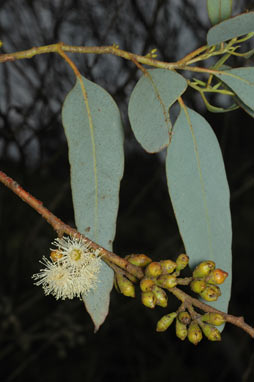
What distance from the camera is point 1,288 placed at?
216 cm

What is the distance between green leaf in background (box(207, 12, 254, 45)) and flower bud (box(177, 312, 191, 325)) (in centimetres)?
34

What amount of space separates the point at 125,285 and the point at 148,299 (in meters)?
0.05

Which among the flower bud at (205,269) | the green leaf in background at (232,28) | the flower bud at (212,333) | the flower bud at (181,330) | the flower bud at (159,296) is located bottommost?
the flower bud at (212,333)

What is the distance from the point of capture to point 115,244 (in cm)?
298

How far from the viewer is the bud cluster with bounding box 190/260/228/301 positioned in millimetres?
577

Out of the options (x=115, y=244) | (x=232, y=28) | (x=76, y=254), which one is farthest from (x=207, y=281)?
(x=115, y=244)

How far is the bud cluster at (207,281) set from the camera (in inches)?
22.7

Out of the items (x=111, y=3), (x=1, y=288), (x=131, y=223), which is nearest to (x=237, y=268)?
(x=131, y=223)

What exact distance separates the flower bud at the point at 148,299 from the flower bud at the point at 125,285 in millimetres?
31

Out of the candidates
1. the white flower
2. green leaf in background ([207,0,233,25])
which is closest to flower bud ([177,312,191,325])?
the white flower

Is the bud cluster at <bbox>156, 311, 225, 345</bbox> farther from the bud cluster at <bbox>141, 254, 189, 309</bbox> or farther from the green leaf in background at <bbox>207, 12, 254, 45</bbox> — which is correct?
the green leaf in background at <bbox>207, 12, 254, 45</bbox>

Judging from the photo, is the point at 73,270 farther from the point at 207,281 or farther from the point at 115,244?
the point at 115,244

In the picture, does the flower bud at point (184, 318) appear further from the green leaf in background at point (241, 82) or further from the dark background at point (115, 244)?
the dark background at point (115, 244)

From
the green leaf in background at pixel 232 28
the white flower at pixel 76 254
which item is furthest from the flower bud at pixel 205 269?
the green leaf in background at pixel 232 28
